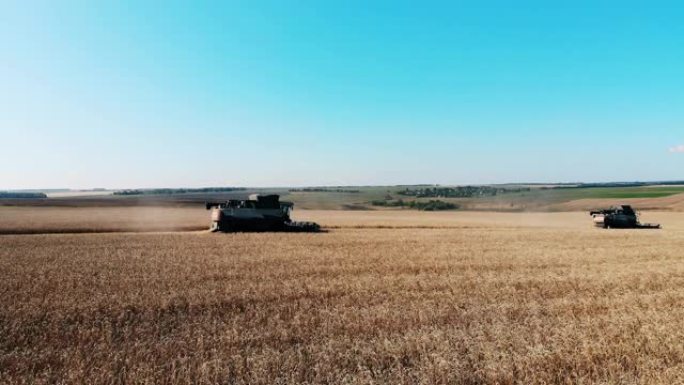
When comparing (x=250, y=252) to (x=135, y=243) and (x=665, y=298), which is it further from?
(x=665, y=298)

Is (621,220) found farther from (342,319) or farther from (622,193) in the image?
(622,193)

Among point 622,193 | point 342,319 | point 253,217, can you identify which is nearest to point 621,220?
point 253,217

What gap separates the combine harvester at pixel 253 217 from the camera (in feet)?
113

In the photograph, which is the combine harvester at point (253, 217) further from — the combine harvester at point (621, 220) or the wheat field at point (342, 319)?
the combine harvester at point (621, 220)

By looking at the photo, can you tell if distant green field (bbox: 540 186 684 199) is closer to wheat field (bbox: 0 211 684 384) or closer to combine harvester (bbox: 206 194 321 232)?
combine harvester (bbox: 206 194 321 232)

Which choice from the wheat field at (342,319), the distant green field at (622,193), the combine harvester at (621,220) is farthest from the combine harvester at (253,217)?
the distant green field at (622,193)

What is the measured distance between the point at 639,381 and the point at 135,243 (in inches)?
990

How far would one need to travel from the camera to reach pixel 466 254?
20.8 metres

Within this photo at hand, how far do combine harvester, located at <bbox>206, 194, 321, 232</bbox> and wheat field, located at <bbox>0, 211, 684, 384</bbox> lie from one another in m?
14.1

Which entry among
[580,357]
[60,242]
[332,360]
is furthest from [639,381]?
[60,242]

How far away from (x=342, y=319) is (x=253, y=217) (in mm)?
25666

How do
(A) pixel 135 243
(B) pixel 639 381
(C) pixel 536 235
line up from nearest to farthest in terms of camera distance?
(B) pixel 639 381 → (A) pixel 135 243 → (C) pixel 536 235

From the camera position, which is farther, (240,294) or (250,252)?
(250,252)

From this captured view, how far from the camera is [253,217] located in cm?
3491
